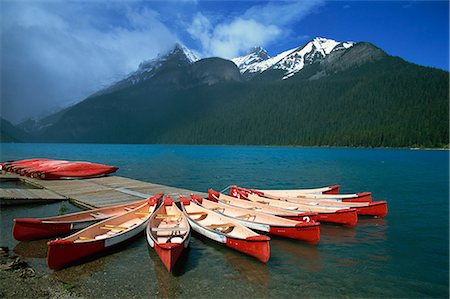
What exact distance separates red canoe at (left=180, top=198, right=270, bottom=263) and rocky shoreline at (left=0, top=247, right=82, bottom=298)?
5471 mm

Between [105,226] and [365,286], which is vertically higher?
[105,226]

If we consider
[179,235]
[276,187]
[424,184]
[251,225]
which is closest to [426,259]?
[251,225]

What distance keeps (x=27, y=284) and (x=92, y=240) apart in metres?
2.28

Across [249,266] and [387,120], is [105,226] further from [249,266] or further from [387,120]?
[387,120]

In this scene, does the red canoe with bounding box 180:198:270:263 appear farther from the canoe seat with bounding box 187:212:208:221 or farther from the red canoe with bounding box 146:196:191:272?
the red canoe with bounding box 146:196:191:272

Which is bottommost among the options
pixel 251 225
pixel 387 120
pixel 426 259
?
pixel 426 259

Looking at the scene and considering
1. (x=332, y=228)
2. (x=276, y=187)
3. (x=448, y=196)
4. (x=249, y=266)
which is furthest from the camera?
(x=276, y=187)

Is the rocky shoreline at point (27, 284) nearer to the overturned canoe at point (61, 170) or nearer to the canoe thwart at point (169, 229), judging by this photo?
the canoe thwart at point (169, 229)

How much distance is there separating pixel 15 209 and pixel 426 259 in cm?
2314

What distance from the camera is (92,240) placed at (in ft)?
35.6

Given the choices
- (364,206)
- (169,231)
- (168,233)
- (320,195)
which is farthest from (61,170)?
(364,206)

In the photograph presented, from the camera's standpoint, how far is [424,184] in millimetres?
36219

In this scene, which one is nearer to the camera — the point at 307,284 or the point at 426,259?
the point at 307,284

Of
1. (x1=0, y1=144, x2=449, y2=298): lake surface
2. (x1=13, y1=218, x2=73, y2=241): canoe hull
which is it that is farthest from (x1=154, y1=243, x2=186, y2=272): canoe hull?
(x1=13, y1=218, x2=73, y2=241): canoe hull
